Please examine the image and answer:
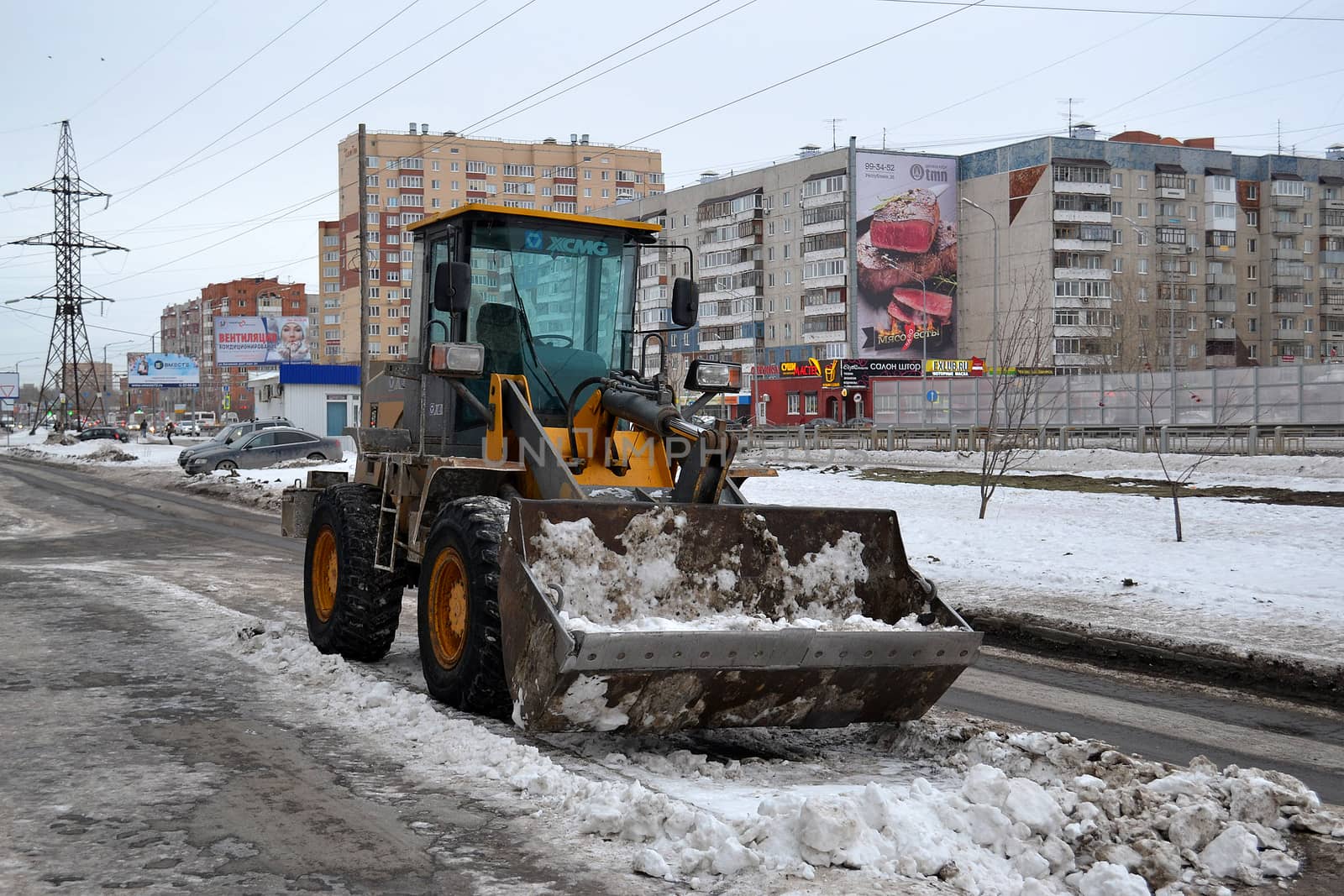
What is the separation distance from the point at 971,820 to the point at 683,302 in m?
4.55

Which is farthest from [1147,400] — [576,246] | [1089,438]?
[576,246]

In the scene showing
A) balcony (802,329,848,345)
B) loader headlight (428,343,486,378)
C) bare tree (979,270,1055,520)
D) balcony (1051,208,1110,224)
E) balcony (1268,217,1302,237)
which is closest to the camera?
loader headlight (428,343,486,378)

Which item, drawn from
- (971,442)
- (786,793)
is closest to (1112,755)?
(786,793)

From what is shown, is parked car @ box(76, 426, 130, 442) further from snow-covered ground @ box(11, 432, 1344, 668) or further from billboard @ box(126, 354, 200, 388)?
snow-covered ground @ box(11, 432, 1344, 668)

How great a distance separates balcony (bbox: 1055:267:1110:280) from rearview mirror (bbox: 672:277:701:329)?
268 feet

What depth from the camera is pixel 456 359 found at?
777 cm

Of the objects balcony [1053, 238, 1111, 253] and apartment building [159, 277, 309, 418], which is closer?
balcony [1053, 238, 1111, 253]

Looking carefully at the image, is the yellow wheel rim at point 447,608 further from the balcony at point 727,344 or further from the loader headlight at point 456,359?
the balcony at point 727,344

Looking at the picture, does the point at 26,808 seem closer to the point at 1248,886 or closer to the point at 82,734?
the point at 82,734

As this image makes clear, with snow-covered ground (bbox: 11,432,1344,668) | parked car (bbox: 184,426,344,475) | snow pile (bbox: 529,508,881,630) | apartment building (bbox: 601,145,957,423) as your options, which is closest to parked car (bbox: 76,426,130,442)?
apartment building (bbox: 601,145,957,423)

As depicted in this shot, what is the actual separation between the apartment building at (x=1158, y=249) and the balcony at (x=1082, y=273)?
0.10m

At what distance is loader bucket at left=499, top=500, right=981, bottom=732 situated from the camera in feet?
19.2

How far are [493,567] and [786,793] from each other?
2.09 meters

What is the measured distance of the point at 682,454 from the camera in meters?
7.75
